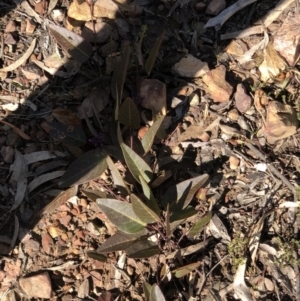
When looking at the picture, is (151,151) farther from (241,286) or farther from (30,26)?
(30,26)

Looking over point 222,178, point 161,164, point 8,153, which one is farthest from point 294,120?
point 8,153

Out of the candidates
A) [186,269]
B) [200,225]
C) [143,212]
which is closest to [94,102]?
[143,212]

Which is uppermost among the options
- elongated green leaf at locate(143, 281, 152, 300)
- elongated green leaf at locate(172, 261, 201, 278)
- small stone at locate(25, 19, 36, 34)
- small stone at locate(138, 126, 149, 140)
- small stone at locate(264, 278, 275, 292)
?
small stone at locate(25, 19, 36, 34)

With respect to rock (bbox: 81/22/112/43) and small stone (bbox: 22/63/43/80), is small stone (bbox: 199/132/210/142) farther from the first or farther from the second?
small stone (bbox: 22/63/43/80)

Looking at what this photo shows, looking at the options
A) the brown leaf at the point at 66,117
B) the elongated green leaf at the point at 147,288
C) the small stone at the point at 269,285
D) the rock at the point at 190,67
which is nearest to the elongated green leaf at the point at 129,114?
the brown leaf at the point at 66,117

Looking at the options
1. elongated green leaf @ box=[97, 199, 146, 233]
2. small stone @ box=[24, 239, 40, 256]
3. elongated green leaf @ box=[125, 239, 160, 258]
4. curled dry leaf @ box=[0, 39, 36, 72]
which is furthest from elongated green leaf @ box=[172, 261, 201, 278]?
curled dry leaf @ box=[0, 39, 36, 72]

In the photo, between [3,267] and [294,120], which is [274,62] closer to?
[294,120]

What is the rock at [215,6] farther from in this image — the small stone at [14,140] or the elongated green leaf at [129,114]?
the small stone at [14,140]
